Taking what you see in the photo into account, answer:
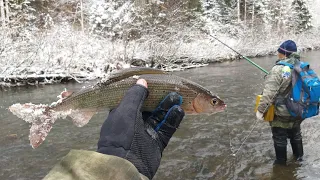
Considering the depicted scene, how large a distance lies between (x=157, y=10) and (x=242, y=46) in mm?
11023

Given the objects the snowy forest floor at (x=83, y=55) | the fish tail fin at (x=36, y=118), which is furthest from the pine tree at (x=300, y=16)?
the fish tail fin at (x=36, y=118)

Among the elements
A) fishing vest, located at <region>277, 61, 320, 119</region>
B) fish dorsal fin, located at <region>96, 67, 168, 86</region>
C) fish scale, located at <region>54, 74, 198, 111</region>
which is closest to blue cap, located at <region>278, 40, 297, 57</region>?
fishing vest, located at <region>277, 61, 320, 119</region>

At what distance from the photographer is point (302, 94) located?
167 inches

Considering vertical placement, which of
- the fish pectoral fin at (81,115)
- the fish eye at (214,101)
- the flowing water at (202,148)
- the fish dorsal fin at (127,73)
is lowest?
the flowing water at (202,148)

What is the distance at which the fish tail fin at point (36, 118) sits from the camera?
234 cm

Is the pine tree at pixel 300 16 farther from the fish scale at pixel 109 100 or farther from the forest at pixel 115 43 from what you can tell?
the fish scale at pixel 109 100

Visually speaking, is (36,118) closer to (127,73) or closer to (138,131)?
(127,73)

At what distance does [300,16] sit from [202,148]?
155 feet

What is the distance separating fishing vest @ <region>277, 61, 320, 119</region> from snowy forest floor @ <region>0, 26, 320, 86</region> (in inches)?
272

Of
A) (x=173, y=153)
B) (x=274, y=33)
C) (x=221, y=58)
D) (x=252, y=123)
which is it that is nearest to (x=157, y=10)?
(x=221, y=58)

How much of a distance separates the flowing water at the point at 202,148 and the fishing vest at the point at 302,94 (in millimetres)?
977

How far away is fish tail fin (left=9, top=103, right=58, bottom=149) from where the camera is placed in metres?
2.34

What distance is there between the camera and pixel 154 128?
6.64ft

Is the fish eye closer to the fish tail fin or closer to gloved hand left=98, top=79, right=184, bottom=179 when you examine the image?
gloved hand left=98, top=79, right=184, bottom=179
